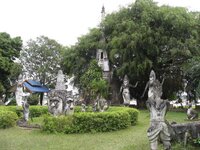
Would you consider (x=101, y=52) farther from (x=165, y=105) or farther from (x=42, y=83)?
(x=165, y=105)

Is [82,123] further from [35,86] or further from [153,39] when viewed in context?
[35,86]

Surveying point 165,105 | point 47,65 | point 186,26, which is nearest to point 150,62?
point 186,26

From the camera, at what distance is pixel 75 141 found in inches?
479

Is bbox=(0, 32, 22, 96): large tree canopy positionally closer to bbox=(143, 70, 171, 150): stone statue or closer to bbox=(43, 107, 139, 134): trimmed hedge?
bbox=(43, 107, 139, 134): trimmed hedge

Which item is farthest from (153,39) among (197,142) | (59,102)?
(197,142)

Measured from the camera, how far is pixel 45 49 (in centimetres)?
4644

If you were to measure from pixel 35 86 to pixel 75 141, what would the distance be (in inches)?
1435

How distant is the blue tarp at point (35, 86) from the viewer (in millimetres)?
45625

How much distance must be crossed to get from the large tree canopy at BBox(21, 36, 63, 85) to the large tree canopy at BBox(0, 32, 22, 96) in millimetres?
5044

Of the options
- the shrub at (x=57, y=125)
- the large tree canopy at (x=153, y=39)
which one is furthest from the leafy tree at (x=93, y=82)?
the shrub at (x=57, y=125)

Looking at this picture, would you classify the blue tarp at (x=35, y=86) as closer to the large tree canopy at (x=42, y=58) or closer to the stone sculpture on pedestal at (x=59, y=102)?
the large tree canopy at (x=42, y=58)

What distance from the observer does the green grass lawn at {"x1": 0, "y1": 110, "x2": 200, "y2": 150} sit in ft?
35.5

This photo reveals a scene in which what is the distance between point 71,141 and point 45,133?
101 inches

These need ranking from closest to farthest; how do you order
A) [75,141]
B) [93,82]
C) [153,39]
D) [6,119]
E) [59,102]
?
[75,141] → [6,119] → [59,102] → [153,39] → [93,82]
